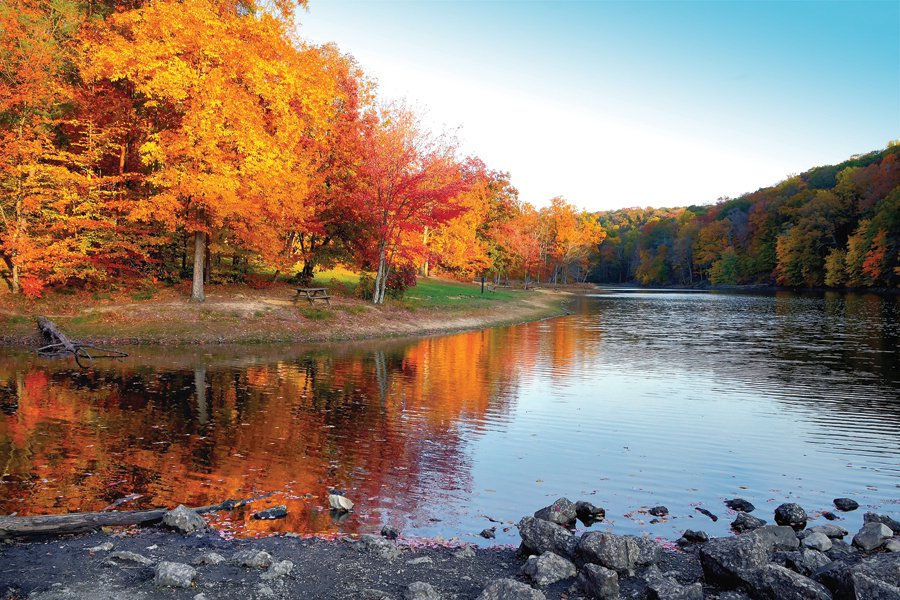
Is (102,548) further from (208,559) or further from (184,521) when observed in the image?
(208,559)

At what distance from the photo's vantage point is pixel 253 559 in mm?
6711

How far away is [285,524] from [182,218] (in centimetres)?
2365

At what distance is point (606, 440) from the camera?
43.6ft

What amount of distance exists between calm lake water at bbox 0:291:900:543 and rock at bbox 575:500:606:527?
326 millimetres

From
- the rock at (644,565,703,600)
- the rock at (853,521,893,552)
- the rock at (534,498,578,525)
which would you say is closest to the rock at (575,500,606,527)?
the rock at (534,498,578,525)

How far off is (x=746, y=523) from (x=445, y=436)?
6.38 metres

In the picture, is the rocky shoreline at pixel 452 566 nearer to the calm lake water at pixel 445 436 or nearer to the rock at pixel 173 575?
the rock at pixel 173 575

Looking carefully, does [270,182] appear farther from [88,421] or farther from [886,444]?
[886,444]

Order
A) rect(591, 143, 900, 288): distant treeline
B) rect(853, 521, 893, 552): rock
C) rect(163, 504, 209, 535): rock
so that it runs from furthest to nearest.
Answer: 1. rect(591, 143, 900, 288): distant treeline
2. rect(163, 504, 209, 535): rock
3. rect(853, 521, 893, 552): rock

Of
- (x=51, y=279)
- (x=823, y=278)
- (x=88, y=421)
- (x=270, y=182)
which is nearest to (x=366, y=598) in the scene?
(x=88, y=421)

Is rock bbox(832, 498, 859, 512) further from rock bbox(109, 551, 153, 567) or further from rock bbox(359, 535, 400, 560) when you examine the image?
rock bbox(109, 551, 153, 567)

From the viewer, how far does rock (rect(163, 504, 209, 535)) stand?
25.2ft

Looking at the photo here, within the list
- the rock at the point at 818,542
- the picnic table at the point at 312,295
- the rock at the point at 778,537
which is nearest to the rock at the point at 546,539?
the rock at the point at 778,537

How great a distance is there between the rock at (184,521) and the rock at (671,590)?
543cm
